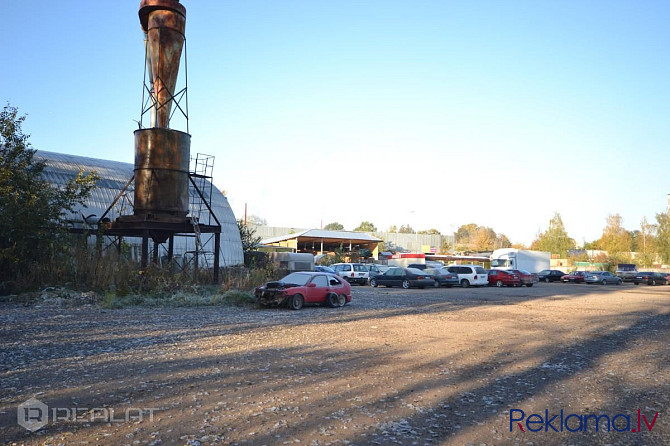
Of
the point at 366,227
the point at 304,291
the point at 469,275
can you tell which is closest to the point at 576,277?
the point at 469,275

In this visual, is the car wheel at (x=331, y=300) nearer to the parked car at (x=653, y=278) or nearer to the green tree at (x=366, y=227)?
the parked car at (x=653, y=278)

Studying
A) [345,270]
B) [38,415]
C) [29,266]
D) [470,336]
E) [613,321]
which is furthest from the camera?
[345,270]

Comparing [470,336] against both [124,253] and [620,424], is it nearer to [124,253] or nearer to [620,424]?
[620,424]

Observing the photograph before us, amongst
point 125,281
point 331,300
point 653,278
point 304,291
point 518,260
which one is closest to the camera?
point 304,291

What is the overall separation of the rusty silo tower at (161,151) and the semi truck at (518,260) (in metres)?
33.1

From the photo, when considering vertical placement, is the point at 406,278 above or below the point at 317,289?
below

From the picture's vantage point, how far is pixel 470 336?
43.0 feet

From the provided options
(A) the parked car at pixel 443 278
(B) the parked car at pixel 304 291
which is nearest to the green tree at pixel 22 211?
(B) the parked car at pixel 304 291

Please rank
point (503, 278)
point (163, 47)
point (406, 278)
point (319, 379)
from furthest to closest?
point (503, 278)
point (406, 278)
point (163, 47)
point (319, 379)

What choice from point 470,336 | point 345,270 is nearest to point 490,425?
point 470,336

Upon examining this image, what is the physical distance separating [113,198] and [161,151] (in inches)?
480

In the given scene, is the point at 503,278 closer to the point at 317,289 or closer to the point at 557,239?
the point at 317,289

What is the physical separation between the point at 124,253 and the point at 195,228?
14.1 feet

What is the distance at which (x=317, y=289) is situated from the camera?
1955 centimetres
